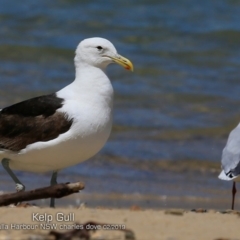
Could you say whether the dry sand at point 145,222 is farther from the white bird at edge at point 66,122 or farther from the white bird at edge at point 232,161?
the white bird at edge at point 232,161

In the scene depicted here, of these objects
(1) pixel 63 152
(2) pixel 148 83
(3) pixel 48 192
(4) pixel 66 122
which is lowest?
(3) pixel 48 192

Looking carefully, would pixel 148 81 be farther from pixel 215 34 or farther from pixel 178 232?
pixel 178 232

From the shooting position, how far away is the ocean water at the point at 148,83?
974 cm

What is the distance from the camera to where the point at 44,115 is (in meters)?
7.09

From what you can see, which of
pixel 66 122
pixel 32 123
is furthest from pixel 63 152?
pixel 32 123

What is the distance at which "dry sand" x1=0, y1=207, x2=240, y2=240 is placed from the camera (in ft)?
16.6

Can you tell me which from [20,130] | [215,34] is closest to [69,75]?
[215,34]

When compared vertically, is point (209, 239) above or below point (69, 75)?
below

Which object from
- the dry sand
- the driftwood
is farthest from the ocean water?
the driftwood

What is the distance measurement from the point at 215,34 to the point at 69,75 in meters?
4.74

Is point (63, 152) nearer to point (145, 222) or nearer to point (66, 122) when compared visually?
point (66, 122)

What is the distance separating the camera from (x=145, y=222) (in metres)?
5.48

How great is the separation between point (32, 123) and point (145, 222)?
201 centimetres

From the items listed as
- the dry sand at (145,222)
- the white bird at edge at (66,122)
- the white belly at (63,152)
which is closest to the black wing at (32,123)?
the white bird at edge at (66,122)
